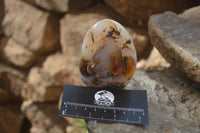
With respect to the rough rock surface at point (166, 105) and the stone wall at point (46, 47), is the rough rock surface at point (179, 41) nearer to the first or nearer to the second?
the rough rock surface at point (166, 105)

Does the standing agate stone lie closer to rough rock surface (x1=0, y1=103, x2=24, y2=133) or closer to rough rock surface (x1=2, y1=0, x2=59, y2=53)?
rough rock surface (x1=2, y1=0, x2=59, y2=53)

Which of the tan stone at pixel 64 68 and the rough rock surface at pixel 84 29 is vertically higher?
the rough rock surface at pixel 84 29

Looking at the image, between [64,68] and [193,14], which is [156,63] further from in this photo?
[64,68]

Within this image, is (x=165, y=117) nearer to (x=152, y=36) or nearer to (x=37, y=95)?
(x=152, y=36)

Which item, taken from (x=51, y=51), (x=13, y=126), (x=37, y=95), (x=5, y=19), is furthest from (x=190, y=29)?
(x=13, y=126)

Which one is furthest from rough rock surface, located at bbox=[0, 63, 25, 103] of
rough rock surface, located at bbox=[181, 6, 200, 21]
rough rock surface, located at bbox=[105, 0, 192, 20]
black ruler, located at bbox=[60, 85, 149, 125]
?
rough rock surface, located at bbox=[181, 6, 200, 21]

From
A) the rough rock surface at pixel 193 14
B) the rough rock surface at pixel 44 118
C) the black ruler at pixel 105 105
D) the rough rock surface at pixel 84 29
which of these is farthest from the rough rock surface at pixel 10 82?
the rough rock surface at pixel 193 14
